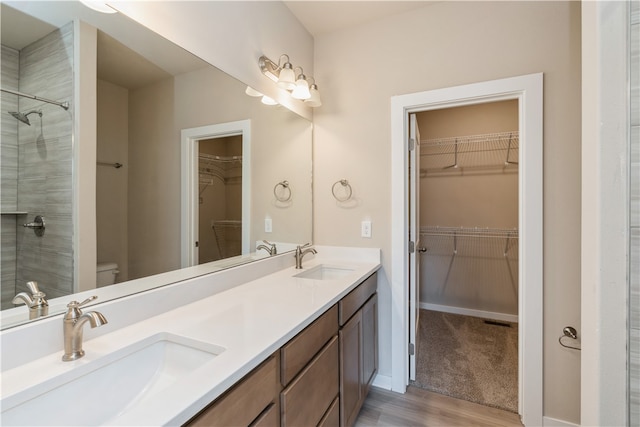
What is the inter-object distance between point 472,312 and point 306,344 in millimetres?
2938

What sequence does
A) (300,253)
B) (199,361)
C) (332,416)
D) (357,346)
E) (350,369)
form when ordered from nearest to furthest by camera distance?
(199,361) → (332,416) → (350,369) → (357,346) → (300,253)

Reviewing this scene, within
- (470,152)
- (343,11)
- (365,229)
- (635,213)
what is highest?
(343,11)

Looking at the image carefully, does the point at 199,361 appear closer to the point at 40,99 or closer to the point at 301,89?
the point at 40,99

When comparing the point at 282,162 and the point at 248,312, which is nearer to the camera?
the point at 248,312

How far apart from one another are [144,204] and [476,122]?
11.2 feet

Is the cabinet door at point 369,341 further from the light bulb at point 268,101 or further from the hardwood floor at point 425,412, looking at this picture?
the light bulb at point 268,101

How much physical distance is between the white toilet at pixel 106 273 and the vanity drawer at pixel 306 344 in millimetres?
682

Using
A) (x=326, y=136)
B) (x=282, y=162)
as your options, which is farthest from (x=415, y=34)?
(x=282, y=162)

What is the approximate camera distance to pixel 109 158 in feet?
3.44

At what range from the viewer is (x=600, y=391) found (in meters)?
0.87

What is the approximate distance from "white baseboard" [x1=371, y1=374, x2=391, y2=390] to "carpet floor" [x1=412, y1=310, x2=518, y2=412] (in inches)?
8.8

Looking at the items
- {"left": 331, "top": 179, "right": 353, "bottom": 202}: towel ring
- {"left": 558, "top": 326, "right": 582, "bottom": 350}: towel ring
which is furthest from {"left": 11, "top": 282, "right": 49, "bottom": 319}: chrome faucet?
{"left": 558, "top": 326, "right": 582, "bottom": 350}: towel ring

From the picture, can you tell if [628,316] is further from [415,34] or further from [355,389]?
[415,34]

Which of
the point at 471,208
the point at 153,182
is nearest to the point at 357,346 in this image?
the point at 153,182
